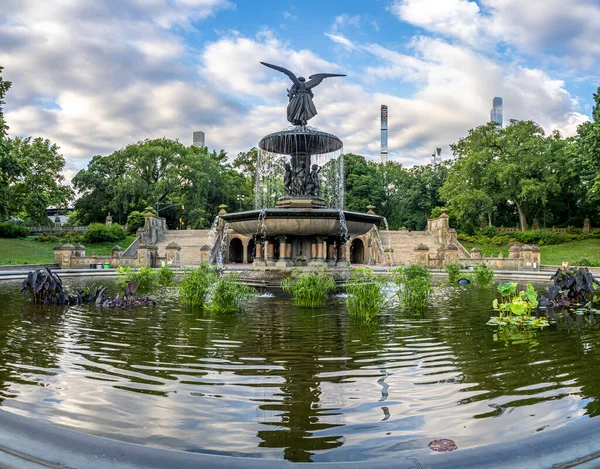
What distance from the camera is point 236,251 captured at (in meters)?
38.8

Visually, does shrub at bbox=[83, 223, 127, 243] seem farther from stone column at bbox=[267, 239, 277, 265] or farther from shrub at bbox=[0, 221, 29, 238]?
stone column at bbox=[267, 239, 277, 265]

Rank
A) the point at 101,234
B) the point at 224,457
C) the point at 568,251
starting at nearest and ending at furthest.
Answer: the point at 224,457 < the point at 568,251 < the point at 101,234

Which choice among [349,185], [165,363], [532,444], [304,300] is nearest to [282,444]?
[532,444]

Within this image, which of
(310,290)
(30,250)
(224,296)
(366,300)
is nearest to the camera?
(366,300)

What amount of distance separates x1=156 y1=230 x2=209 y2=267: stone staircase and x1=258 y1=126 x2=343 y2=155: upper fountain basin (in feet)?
62.3

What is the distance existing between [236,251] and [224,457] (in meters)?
36.9

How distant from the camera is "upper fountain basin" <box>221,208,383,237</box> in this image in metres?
12.8

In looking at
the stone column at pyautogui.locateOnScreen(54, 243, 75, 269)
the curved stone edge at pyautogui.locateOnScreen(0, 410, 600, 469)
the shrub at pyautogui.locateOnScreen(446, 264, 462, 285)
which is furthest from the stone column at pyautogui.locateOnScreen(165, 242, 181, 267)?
the curved stone edge at pyautogui.locateOnScreen(0, 410, 600, 469)

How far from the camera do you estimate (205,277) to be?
9742 millimetres

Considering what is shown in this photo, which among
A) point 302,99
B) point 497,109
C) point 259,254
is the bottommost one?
point 259,254

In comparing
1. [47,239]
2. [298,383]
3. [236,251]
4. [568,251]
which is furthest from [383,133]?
[298,383]

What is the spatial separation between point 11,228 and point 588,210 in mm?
53879

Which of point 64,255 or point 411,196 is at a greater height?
point 411,196

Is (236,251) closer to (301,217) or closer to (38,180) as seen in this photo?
(38,180)
